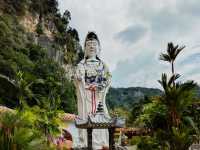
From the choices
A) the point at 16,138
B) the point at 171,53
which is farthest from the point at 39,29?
the point at 16,138

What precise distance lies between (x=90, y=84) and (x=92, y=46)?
79.0 inches

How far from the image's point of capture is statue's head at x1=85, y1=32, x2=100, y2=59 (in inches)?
985

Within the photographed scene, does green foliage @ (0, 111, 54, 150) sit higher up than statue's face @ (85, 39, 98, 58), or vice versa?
statue's face @ (85, 39, 98, 58)

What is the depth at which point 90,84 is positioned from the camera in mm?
24422

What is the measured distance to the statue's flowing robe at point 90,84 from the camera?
2406 centimetres

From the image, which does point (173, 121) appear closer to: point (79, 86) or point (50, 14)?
point (79, 86)

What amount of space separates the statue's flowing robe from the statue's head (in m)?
0.53

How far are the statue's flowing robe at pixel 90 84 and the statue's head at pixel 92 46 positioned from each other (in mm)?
534

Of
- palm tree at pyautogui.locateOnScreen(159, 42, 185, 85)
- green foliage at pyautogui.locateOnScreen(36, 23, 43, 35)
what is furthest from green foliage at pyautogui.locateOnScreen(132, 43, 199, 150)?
green foliage at pyautogui.locateOnScreen(36, 23, 43, 35)

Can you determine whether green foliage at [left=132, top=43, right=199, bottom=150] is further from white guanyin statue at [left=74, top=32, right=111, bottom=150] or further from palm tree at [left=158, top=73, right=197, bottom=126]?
white guanyin statue at [left=74, top=32, right=111, bottom=150]

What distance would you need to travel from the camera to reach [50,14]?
81062 millimetres

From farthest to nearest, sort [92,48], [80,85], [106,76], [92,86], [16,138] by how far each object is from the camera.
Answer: [92,48] → [106,76] → [92,86] → [80,85] → [16,138]

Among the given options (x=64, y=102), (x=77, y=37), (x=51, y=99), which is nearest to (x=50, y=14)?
(x=77, y=37)

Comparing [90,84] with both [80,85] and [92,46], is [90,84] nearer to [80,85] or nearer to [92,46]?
[80,85]
